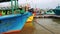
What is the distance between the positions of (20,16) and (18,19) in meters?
0.21

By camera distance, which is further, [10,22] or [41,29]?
[41,29]

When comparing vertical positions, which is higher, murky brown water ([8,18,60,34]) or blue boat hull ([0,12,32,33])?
blue boat hull ([0,12,32,33])

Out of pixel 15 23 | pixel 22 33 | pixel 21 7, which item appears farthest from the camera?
pixel 21 7

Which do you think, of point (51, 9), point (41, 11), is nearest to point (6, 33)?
point (41, 11)

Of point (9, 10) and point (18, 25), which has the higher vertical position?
point (9, 10)

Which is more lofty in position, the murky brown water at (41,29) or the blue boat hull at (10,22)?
the blue boat hull at (10,22)

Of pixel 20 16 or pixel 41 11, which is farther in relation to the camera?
pixel 41 11

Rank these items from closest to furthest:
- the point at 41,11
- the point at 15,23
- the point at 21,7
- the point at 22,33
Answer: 1. the point at 15,23
2. the point at 22,33
3. the point at 21,7
4. the point at 41,11

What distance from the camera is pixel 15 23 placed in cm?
1107

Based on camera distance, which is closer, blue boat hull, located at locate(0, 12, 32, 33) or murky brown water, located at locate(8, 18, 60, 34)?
blue boat hull, located at locate(0, 12, 32, 33)

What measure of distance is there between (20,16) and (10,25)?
3.03 ft

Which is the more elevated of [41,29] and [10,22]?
[10,22]

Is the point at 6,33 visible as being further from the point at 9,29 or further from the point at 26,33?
the point at 26,33

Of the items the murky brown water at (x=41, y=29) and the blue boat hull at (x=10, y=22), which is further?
the murky brown water at (x=41, y=29)
